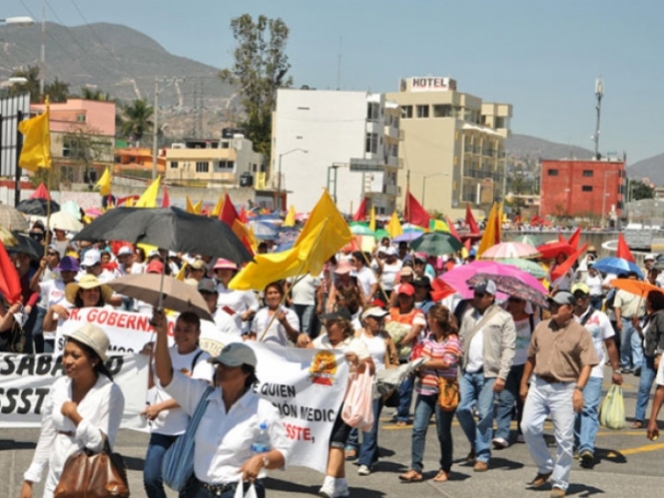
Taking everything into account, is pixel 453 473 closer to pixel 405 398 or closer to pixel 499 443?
pixel 499 443

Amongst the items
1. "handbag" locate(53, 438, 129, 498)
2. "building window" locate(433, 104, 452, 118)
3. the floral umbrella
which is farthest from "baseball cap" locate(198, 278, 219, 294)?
"building window" locate(433, 104, 452, 118)

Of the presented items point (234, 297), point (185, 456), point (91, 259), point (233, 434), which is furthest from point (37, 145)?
point (233, 434)

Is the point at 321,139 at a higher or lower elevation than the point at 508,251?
higher

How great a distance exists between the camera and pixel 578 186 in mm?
154250

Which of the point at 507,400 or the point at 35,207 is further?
the point at 35,207

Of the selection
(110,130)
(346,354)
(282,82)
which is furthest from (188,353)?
(110,130)

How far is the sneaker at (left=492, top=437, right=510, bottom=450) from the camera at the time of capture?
13.1 metres

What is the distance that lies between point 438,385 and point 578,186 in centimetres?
14607

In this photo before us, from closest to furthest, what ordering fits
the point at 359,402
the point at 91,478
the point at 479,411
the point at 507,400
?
the point at 91,478 → the point at 359,402 → the point at 479,411 → the point at 507,400

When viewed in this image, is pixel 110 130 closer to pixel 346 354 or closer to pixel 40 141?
pixel 40 141

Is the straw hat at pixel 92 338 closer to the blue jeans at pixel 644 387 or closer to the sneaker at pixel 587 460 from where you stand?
the sneaker at pixel 587 460

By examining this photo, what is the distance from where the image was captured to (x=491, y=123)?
147375 mm

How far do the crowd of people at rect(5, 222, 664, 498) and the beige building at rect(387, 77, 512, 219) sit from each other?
109363mm

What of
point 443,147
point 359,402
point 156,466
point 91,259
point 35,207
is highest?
point 443,147
